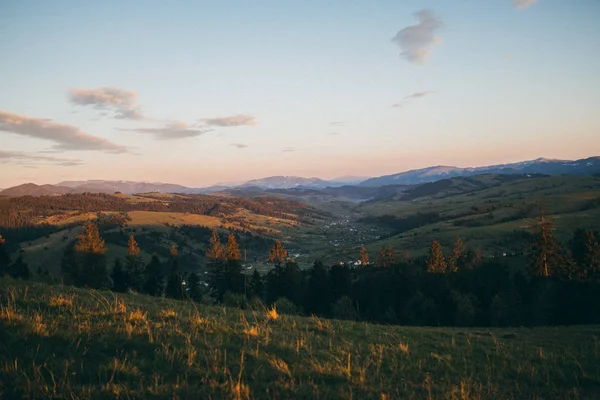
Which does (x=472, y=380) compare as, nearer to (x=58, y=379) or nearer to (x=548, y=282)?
(x=58, y=379)

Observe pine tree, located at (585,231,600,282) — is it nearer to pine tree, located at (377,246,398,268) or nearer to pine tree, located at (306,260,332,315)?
pine tree, located at (306,260,332,315)

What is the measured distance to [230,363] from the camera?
8.22m

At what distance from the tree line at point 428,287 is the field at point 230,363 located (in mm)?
26340

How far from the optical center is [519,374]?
9625mm

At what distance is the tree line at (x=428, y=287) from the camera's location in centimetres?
4516

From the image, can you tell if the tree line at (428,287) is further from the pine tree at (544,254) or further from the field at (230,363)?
the field at (230,363)

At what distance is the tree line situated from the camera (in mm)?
45156

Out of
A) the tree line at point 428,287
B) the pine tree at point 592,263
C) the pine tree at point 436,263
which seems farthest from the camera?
the pine tree at point 436,263

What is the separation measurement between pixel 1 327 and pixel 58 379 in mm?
2943

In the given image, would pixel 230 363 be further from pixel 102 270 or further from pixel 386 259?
pixel 386 259

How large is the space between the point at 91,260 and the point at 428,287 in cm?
6477

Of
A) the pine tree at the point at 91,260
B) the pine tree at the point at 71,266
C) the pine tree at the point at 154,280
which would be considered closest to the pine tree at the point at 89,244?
the pine tree at the point at 91,260

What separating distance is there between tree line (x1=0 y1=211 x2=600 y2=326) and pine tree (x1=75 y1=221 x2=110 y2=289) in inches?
6.8

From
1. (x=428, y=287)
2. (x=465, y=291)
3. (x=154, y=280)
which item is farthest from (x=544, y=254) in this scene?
(x=154, y=280)
